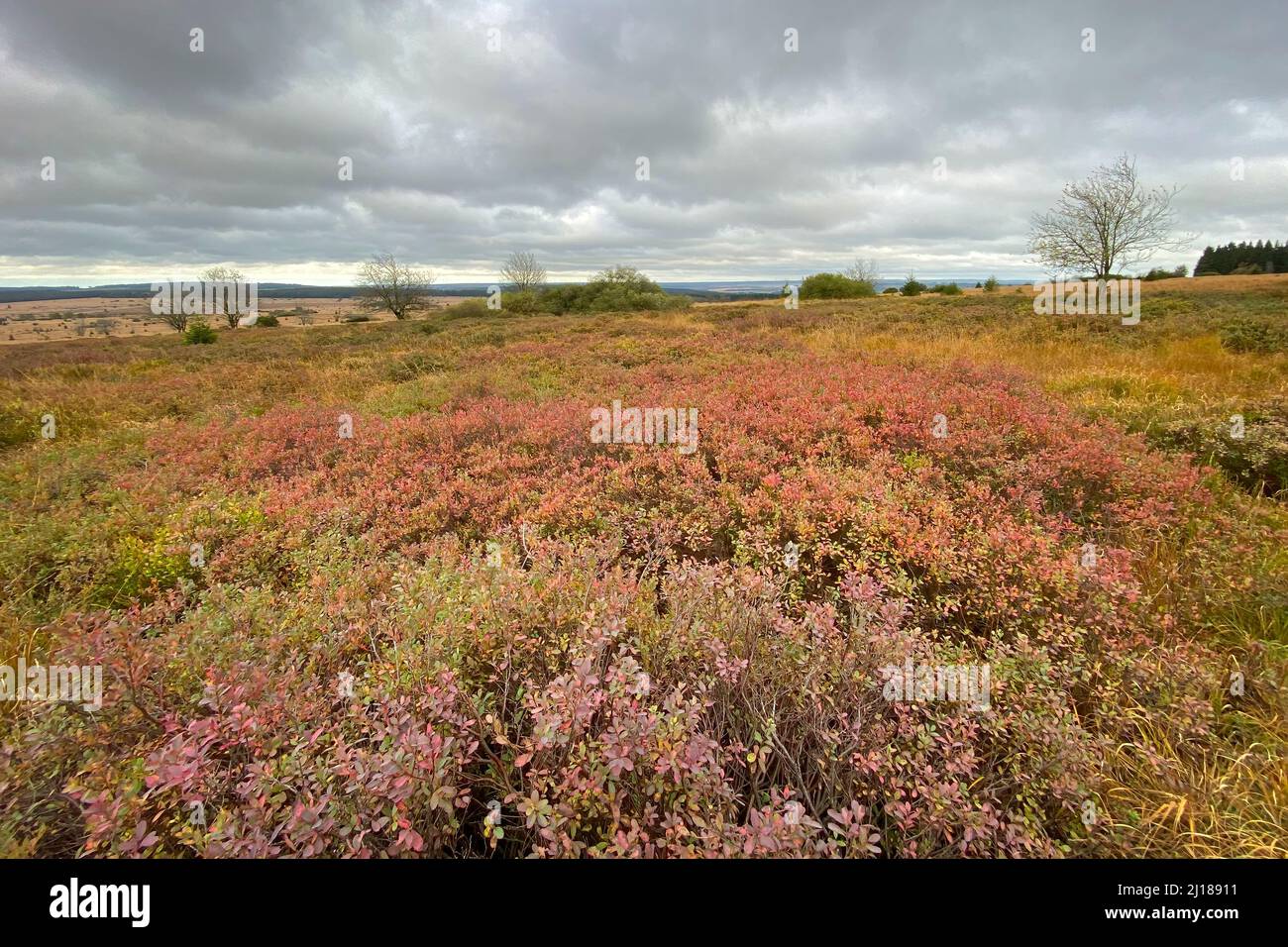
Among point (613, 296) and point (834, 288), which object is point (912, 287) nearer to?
point (834, 288)

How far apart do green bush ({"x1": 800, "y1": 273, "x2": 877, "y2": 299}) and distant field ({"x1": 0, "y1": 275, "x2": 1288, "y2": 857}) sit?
160 feet

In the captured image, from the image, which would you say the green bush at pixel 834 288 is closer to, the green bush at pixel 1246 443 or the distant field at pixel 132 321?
the distant field at pixel 132 321

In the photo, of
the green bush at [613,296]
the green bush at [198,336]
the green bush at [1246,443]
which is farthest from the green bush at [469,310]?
the green bush at [1246,443]

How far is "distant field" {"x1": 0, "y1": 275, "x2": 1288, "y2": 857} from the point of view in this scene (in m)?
1.81

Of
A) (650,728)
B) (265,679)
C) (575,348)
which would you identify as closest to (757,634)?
(650,728)

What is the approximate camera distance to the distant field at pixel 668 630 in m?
1.81

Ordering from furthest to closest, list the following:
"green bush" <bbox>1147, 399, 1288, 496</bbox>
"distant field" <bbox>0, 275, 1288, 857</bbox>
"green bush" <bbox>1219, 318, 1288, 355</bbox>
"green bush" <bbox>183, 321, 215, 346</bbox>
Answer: "green bush" <bbox>183, 321, 215, 346</bbox>
"green bush" <bbox>1219, 318, 1288, 355</bbox>
"green bush" <bbox>1147, 399, 1288, 496</bbox>
"distant field" <bbox>0, 275, 1288, 857</bbox>

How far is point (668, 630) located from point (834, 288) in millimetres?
56401

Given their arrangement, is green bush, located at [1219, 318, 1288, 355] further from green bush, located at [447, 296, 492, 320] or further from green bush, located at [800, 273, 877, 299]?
green bush, located at [800, 273, 877, 299]

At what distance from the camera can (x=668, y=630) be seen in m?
2.54

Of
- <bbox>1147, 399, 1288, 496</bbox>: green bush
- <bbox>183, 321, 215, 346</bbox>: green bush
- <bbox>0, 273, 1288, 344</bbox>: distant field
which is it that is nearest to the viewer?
<bbox>1147, 399, 1288, 496</bbox>: green bush

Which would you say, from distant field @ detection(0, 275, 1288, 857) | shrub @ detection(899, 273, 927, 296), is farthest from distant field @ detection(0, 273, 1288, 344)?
distant field @ detection(0, 275, 1288, 857)

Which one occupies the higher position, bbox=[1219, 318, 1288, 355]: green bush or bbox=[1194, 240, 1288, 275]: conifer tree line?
bbox=[1194, 240, 1288, 275]: conifer tree line
